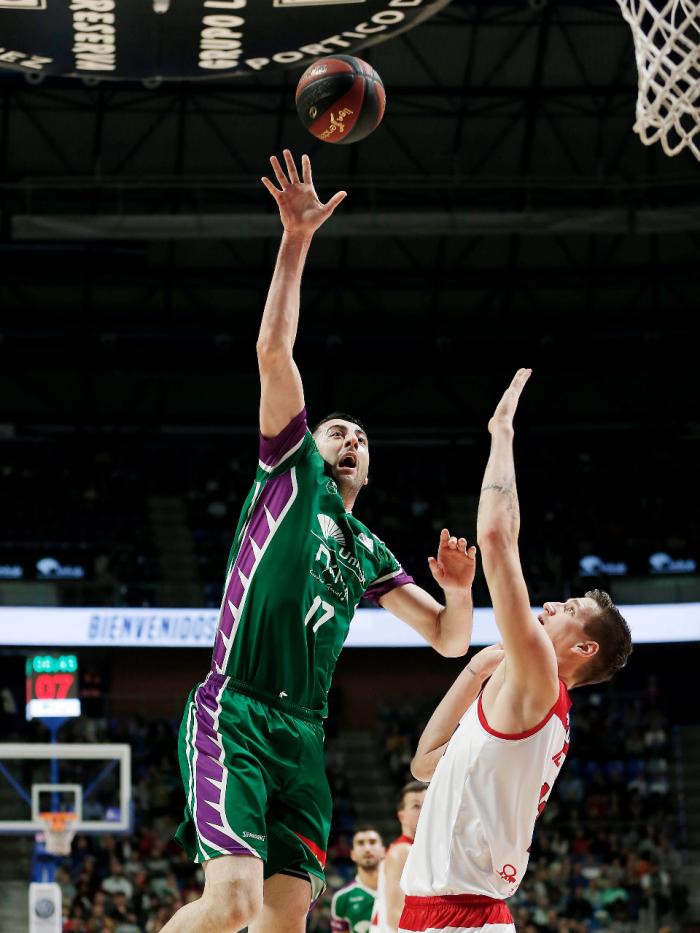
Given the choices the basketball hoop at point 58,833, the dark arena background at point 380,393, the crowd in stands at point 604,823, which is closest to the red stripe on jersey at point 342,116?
the basketball hoop at point 58,833

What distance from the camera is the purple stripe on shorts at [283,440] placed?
205 inches

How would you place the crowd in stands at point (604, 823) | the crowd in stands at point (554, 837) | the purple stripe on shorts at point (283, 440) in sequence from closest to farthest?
the purple stripe on shorts at point (283, 440), the crowd in stands at point (554, 837), the crowd in stands at point (604, 823)

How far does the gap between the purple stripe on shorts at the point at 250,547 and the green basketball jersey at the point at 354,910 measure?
5237mm

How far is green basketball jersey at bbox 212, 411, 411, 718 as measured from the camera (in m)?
5.03

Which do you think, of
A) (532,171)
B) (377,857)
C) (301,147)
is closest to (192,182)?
(301,147)

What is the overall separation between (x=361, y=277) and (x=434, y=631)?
772 inches

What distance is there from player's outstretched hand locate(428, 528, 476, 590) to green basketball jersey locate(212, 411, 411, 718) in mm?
322

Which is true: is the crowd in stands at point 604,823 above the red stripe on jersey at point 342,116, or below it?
below

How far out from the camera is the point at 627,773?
21.5 metres

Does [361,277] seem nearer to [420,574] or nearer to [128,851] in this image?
[420,574]

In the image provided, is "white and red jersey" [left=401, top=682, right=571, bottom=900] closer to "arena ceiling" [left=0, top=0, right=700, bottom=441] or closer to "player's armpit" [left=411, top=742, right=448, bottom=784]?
"player's armpit" [left=411, top=742, right=448, bottom=784]

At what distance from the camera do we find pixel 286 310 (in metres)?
5.10

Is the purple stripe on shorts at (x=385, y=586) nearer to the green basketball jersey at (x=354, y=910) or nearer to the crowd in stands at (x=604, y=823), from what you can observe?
the green basketball jersey at (x=354, y=910)

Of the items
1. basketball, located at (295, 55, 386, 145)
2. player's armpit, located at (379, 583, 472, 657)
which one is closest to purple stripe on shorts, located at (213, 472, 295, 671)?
player's armpit, located at (379, 583, 472, 657)
